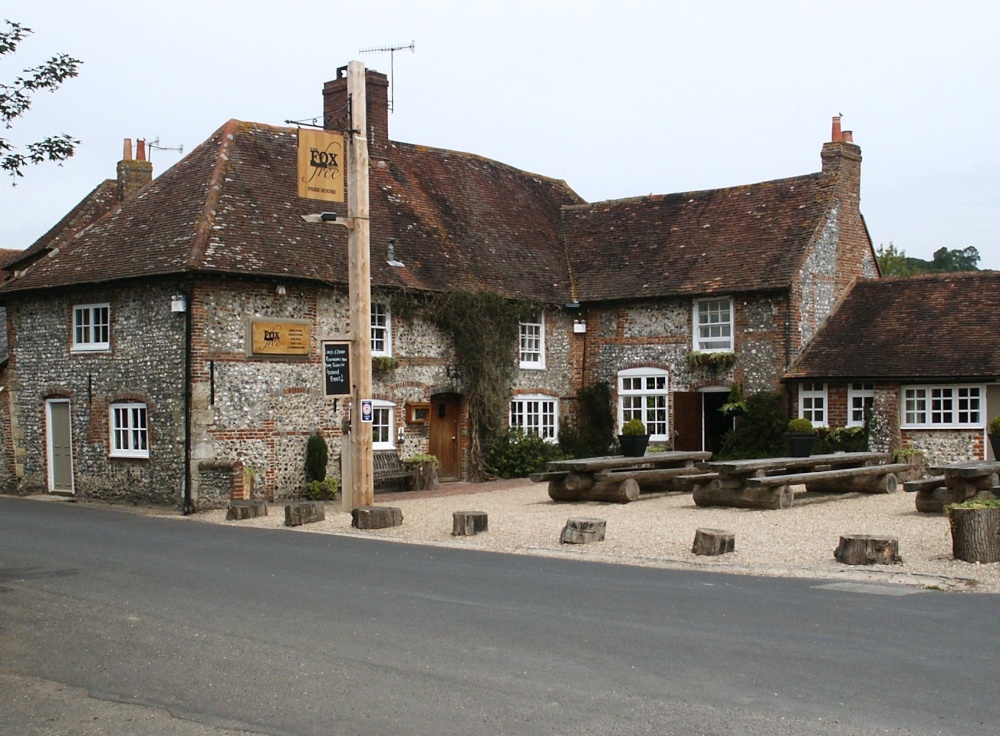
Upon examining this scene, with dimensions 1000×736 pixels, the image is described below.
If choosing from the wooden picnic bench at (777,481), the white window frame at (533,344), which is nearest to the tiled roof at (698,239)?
the white window frame at (533,344)

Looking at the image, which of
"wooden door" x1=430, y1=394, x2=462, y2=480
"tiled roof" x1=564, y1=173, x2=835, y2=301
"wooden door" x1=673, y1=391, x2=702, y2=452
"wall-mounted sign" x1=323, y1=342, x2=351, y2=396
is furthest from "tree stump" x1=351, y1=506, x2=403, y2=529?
"tiled roof" x1=564, y1=173, x2=835, y2=301

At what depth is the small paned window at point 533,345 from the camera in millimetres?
28719

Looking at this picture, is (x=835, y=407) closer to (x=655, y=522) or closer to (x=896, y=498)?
(x=896, y=498)

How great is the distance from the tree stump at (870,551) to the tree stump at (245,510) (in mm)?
10681

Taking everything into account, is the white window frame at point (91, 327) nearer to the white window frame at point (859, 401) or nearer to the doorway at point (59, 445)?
the doorway at point (59, 445)

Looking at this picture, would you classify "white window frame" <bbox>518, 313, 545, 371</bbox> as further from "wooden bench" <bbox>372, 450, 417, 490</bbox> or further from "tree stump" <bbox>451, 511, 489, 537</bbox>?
"tree stump" <bbox>451, 511, 489, 537</bbox>

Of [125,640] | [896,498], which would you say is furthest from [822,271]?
[125,640]

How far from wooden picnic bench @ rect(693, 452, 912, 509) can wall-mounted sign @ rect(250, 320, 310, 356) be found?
8584 mm

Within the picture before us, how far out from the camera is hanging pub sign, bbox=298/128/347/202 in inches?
760

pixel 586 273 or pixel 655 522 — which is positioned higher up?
pixel 586 273

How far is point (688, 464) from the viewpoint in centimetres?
2523

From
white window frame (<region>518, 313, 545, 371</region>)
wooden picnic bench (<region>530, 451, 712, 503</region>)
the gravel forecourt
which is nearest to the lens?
the gravel forecourt

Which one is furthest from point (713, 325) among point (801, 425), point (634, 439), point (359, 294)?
point (359, 294)

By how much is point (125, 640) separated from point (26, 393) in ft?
58.8
